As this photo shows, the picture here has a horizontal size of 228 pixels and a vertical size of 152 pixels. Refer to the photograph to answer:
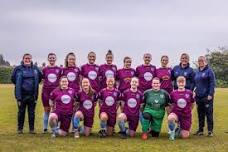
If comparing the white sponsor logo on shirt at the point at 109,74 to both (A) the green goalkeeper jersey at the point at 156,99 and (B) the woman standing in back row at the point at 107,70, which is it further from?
(A) the green goalkeeper jersey at the point at 156,99

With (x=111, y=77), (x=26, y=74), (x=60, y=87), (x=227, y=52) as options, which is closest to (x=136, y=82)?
(x=111, y=77)

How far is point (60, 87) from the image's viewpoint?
13078 millimetres

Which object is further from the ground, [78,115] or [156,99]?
[156,99]

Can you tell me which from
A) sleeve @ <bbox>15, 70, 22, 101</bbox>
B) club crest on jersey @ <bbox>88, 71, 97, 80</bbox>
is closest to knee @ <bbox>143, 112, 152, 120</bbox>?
club crest on jersey @ <bbox>88, 71, 97, 80</bbox>

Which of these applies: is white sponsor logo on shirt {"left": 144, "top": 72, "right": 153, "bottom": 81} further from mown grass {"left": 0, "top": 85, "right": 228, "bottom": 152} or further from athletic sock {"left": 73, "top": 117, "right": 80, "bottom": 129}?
athletic sock {"left": 73, "top": 117, "right": 80, "bottom": 129}

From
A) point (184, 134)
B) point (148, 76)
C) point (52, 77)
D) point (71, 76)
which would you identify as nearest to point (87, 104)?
point (71, 76)

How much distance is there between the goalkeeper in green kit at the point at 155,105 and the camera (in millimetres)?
13031

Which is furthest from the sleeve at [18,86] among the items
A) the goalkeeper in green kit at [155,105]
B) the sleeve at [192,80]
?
the sleeve at [192,80]

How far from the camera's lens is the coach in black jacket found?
1341 cm

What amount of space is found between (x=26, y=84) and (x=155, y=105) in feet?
10.7

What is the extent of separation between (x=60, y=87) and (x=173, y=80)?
9.57 ft

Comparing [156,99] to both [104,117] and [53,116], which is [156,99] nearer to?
[104,117]

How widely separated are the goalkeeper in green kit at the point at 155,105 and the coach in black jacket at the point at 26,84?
9.23 feet

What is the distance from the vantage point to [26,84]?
13477 millimetres
